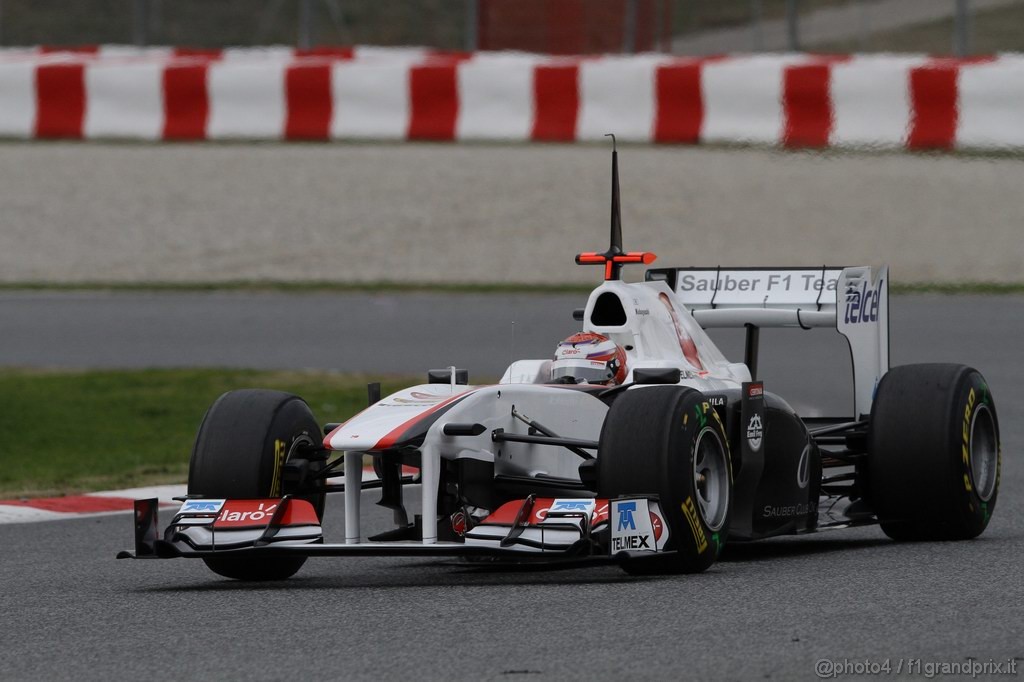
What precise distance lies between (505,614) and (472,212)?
49.1 feet

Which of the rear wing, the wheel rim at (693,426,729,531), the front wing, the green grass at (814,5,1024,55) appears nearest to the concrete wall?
the green grass at (814,5,1024,55)

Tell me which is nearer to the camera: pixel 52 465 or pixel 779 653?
pixel 779 653

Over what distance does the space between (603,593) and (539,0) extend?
17.9 meters

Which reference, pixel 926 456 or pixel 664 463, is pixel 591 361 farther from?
→ pixel 926 456

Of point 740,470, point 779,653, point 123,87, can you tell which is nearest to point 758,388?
point 740,470

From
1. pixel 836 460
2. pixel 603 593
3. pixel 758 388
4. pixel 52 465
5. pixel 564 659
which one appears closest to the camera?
Result: pixel 564 659

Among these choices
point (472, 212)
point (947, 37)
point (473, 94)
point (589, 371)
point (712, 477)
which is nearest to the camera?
point (712, 477)

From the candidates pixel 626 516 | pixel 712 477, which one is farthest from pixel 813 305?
pixel 626 516

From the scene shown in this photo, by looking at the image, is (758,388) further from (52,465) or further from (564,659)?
(52,465)

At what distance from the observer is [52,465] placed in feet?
41.4

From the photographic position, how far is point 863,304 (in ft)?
32.7

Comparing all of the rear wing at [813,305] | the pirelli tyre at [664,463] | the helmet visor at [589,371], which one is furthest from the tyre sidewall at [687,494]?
the rear wing at [813,305]

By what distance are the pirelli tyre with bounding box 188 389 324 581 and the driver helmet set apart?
1.20 meters

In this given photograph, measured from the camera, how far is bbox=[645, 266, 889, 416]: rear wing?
987 centimetres
